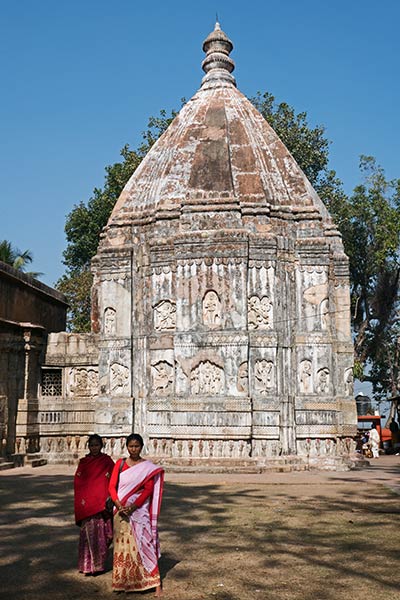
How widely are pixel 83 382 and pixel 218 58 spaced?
10.7 metres

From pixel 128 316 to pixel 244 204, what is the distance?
4178 mm

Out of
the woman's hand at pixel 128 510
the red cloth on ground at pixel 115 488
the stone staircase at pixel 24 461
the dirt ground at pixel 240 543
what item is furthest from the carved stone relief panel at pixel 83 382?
the woman's hand at pixel 128 510

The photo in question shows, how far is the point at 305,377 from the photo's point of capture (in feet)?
57.6

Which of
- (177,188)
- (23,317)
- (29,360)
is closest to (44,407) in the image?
(29,360)

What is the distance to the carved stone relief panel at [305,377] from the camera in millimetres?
17516

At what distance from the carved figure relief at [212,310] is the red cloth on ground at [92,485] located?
1028cm

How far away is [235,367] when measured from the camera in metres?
16.7

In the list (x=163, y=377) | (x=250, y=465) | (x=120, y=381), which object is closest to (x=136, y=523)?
(x=250, y=465)

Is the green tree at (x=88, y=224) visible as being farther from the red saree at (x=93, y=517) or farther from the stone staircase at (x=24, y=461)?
the red saree at (x=93, y=517)

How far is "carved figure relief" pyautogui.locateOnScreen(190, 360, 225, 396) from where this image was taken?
16797mm

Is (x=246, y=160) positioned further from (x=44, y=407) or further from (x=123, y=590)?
(x=123, y=590)

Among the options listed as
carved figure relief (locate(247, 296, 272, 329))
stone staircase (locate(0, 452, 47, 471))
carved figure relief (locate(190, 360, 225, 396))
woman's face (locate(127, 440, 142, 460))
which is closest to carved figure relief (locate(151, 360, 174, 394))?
carved figure relief (locate(190, 360, 225, 396))

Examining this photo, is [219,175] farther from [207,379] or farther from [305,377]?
[305,377]

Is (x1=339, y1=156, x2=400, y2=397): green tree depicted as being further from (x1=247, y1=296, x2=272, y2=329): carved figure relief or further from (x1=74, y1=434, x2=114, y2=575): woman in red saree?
(x1=74, y1=434, x2=114, y2=575): woman in red saree
